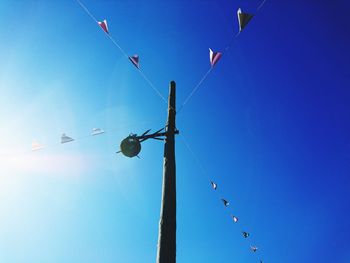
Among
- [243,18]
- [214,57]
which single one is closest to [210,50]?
[214,57]

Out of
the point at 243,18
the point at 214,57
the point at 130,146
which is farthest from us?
the point at 214,57

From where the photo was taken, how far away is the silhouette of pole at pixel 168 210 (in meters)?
4.14

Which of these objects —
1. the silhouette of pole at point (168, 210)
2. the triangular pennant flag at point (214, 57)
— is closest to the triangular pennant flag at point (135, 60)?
the triangular pennant flag at point (214, 57)

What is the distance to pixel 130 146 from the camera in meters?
5.90

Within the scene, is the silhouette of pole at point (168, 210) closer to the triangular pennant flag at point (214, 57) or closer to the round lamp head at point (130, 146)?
the round lamp head at point (130, 146)

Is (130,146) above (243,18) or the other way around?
the other way around

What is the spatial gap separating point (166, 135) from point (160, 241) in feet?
7.72

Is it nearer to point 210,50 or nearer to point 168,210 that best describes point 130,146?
point 168,210

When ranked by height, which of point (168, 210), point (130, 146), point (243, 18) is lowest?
point (168, 210)

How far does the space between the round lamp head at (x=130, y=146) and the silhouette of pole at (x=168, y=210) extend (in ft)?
2.02

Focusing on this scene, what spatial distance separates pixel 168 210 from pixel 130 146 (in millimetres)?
1809

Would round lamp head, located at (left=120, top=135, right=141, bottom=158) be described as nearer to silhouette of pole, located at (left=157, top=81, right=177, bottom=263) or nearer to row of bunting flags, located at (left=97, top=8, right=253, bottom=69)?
silhouette of pole, located at (left=157, top=81, right=177, bottom=263)

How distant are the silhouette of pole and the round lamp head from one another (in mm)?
614

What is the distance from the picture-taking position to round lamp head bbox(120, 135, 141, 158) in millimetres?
5875
